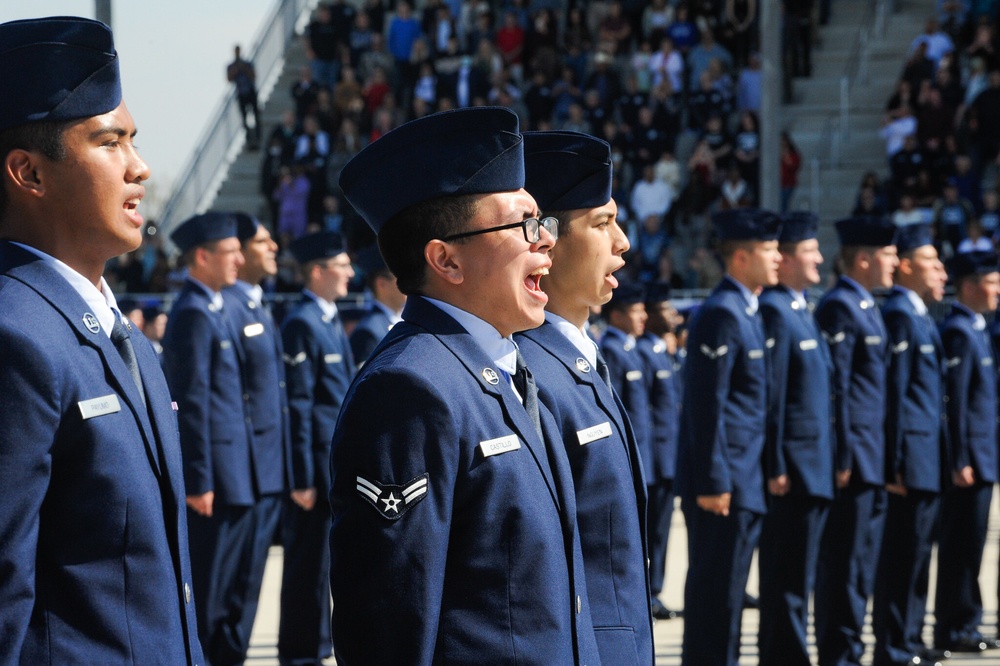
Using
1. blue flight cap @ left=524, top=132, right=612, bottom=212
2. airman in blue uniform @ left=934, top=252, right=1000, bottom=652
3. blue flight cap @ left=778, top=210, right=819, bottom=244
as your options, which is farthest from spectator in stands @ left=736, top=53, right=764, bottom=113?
blue flight cap @ left=524, top=132, right=612, bottom=212

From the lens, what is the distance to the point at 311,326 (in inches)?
295

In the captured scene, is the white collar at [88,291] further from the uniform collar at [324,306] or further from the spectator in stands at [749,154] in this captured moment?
the spectator in stands at [749,154]

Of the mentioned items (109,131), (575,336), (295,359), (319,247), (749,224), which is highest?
(109,131)

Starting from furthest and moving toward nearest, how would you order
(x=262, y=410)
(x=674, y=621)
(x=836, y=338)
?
(x=674, y=621) → (x=836, y=338) → (x=262, y=410)

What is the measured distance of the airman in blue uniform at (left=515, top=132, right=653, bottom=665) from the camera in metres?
3.30

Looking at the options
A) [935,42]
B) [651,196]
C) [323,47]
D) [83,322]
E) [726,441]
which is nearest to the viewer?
[83,322]

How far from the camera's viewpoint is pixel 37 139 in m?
2.60

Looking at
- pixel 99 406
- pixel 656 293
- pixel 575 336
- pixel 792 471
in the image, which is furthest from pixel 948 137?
pixel 99 406

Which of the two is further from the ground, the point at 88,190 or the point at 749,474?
the point at 88,190

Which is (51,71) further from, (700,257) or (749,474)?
(700,257)

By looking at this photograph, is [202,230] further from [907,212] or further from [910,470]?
[907,212]

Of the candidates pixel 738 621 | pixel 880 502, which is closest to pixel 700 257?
pixel 880 502

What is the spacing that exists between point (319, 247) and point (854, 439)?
118 inches

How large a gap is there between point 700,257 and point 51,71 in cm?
1450
